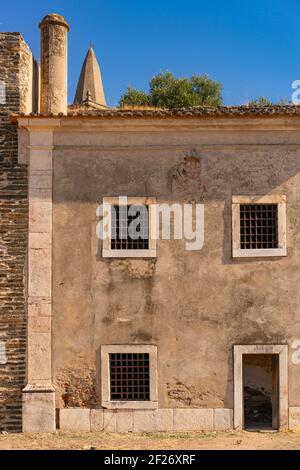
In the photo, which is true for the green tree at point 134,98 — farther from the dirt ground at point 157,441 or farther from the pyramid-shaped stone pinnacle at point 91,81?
the dirt ground at point 157,441

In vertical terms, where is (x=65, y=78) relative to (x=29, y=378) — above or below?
above

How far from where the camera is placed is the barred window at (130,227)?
47.5ft

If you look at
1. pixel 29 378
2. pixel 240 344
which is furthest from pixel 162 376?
pixel 29 378

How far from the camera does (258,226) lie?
14445 millimetres

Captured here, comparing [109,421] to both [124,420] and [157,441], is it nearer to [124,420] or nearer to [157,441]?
[124,420]

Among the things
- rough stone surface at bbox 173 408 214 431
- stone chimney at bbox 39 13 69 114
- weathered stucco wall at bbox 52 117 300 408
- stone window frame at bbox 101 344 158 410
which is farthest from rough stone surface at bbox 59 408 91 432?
stone chimney at bbox 39 13 69 114

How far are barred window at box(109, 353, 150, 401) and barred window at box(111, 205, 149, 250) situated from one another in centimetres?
242

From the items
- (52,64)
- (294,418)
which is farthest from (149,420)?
(52,64)

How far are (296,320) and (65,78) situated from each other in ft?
25.9

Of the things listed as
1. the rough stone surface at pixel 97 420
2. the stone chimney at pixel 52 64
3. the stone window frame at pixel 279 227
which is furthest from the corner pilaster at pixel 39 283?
the stone window frame at pixel 279 227

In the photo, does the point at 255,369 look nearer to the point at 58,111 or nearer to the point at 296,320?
the point at 296,320
